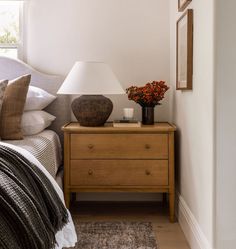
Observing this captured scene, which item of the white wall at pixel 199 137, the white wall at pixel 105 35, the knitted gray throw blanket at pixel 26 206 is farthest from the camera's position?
the white wall at pixel 105 35

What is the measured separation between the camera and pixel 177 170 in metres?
3.12

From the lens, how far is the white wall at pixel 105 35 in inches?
134

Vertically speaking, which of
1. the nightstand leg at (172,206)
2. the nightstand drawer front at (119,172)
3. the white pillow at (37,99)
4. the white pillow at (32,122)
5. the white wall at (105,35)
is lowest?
the nightstand leg at (172,206)

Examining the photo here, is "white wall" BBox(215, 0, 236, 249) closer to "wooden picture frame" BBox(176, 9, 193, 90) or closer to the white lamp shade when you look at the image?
"wooden picture frame" BBox(176, 9, 193, 90)

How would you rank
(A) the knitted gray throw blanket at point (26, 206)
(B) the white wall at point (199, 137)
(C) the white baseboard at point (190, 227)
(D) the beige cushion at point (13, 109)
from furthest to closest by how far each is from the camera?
(D) the beige cushion at point (13, 109) < (C) the white baseboard at point (190, 227) < (B) the white wall at point (199, 137) < (A) the knitted gray throw blanket at point (26, 206)

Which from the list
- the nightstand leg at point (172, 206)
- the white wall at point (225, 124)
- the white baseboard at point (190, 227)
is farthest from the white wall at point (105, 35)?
the white wall at point (225, 124)

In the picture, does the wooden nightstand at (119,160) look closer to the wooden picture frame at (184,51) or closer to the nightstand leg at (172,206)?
the nightstand leg at (172,206)

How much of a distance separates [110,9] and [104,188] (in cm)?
149

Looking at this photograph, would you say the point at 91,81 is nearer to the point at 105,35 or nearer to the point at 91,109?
the point at 91,109

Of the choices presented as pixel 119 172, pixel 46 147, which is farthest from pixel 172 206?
pixel 46 147

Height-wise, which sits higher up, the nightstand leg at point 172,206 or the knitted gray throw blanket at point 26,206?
the knitted gray throw blanket at point 26,206

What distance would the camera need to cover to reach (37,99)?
3.12 meters

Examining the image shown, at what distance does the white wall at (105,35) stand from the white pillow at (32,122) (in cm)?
55

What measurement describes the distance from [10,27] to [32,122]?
1.01 m
